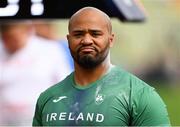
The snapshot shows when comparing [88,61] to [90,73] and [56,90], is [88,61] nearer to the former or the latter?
[90,73]

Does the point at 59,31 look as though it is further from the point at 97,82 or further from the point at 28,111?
the point at 97,82

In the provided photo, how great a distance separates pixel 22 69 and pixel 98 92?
3559mm

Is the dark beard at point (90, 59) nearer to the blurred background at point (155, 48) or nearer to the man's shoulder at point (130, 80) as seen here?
the man's shoulder at point (130, 80)

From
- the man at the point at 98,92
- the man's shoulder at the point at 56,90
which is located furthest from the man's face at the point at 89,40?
the man's shoulder at the point at 56,90

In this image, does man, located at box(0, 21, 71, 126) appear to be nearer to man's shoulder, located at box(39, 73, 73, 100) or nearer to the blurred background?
man's shoulder, located at box(39, 73, 73, 100)

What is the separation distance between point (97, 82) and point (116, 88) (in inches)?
2.3

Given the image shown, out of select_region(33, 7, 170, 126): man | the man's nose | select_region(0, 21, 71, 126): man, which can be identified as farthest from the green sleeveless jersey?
select_region(0, 21, 71, 126): man

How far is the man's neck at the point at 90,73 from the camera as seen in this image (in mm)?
2176

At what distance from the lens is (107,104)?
2.16 meters

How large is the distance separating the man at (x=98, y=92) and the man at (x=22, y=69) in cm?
301

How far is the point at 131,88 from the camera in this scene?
217cm

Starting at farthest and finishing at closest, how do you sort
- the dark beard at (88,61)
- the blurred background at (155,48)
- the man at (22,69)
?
1. the blurred background at (155,48)
2. the man at (22,69)
3. the dark beard at (88,61)

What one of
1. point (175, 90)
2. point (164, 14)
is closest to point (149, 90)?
point (164, 14)

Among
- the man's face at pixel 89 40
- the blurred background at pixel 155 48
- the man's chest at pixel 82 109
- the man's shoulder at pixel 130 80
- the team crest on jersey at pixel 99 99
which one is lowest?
the blurred background at pixel 155 48
